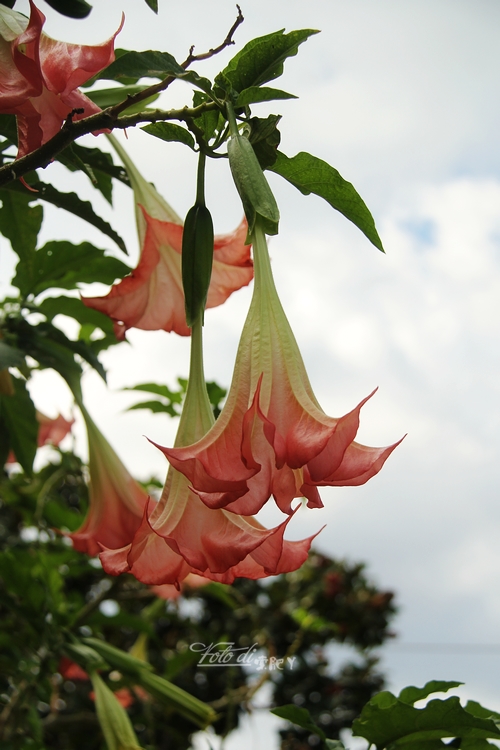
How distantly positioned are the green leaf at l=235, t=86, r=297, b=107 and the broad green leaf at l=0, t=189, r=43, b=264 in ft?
1.59

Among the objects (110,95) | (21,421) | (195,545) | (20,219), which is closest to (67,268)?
(20,219)

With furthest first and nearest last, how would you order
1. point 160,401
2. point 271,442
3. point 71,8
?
point 160,401, point 71,8, point 271,442

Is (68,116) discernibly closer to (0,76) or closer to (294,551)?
(0,76)

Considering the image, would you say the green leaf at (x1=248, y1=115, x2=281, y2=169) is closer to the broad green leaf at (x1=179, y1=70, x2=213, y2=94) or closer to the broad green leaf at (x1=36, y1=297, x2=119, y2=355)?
the broad green leaf at (x1=179, y1=70, x2=213, y2=94)

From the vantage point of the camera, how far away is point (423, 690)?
86 centimetres

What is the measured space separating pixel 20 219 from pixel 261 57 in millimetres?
623

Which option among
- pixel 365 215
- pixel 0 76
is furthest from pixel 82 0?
pixel 365 215

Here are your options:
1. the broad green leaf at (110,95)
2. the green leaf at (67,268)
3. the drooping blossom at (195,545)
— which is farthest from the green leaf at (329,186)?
the green leaf at (67,268)

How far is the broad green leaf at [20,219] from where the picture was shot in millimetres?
1154

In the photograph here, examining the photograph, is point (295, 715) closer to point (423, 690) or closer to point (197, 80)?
point (423, 690)

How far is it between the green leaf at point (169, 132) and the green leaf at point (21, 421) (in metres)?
0.72

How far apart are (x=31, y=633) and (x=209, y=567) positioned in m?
1.13

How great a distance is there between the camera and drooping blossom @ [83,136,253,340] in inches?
37.2

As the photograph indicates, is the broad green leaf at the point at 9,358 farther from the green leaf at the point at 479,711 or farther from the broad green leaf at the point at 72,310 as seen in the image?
the green leaf at the point at 479,711
